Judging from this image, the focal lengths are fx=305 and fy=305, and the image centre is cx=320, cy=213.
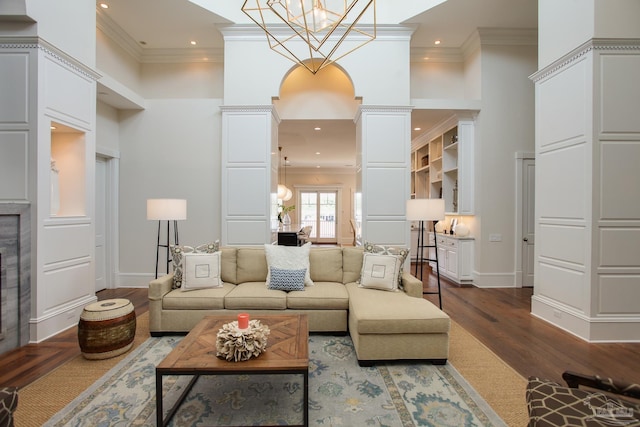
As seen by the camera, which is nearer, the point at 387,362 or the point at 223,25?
the point at 387,362

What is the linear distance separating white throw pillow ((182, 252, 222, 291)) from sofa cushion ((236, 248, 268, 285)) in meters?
0.31

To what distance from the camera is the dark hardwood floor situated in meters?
2.47

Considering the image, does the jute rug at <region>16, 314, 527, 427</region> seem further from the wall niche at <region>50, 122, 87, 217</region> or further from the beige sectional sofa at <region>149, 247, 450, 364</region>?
the wall niche at <region>50, 122, 87, 217</region>

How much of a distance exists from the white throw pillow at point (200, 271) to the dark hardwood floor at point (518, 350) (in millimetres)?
1099

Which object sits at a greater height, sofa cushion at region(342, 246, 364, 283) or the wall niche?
the wall niche

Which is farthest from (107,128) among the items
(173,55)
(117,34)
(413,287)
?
(413,287)

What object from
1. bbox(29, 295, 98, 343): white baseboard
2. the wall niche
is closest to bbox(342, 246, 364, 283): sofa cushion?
bbox(29, 295, 98, 343): white baseboard

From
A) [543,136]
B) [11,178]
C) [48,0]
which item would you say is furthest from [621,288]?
[48,0]

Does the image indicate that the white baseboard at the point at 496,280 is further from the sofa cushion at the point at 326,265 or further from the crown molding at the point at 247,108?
the crown molding at the point at 247,108

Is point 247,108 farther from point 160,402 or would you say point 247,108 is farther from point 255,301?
point 160,402

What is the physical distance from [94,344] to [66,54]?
9.65ft

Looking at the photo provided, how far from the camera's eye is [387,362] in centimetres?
258

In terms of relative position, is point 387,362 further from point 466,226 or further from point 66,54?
point 66,54

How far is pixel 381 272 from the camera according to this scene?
330 centimetres
